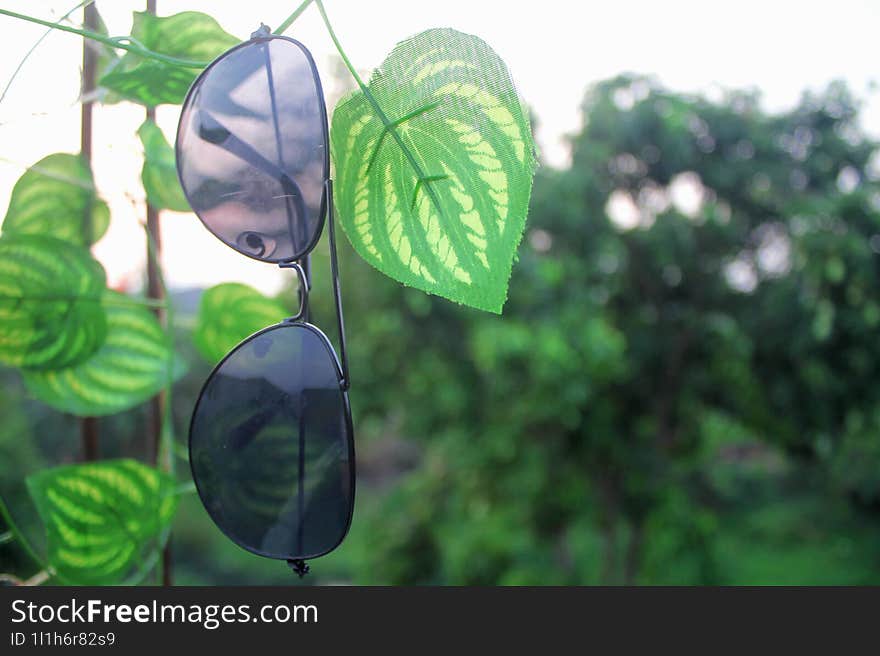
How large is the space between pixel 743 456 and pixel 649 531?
6.31ft

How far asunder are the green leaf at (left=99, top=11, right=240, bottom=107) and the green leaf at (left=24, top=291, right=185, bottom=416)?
0.27ft

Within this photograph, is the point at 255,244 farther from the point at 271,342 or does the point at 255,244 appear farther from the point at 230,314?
the point at 230,314

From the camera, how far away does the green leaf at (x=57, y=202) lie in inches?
10.2

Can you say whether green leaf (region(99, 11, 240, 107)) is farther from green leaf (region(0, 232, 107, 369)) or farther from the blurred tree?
the blurred tree

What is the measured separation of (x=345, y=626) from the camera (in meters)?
0.24

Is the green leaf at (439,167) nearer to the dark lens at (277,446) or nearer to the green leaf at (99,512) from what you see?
A: the dark lens at (277,446)

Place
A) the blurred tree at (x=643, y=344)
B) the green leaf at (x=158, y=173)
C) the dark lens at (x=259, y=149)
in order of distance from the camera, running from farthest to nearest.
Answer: the blurred tree at (x=643, y=344) < the green leaf at (x=158, y=173) < the dark lens at (x=259, y=149)

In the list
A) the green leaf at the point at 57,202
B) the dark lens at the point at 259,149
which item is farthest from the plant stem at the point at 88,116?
the dark lens at the point at 259,149

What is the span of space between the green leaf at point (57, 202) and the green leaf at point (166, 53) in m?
0.06

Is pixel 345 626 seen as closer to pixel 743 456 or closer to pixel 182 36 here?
pixel 182 36

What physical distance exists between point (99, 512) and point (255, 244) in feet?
0.46

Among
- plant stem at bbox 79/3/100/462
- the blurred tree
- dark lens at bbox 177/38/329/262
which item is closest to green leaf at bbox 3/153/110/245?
plant stem at bbox 79/3/100/462

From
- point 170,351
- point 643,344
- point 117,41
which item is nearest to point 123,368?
point 170,351

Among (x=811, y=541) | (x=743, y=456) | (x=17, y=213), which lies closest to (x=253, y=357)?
(x=17, y=213)
